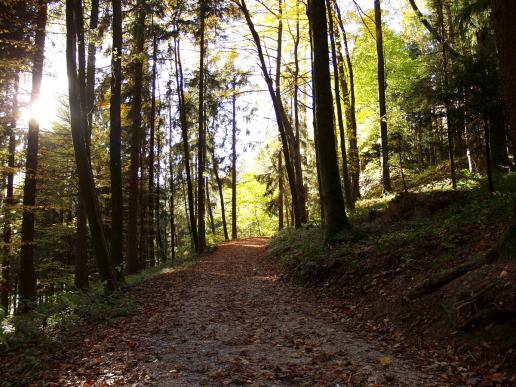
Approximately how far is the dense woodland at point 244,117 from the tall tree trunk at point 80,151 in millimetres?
29

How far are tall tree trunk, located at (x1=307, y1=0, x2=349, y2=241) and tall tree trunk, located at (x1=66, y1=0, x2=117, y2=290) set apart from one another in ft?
19.0

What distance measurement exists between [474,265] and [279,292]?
4.78m

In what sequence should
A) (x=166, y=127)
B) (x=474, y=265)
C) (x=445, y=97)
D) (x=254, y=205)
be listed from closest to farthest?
(x=474, y=265) < (x=445, y=97) < (x=166, y=127) < (x=254, y=205)

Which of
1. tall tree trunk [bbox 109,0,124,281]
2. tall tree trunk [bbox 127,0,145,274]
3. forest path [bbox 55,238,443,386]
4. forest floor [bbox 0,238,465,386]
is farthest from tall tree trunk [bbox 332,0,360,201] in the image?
forest floor [bbox 0,238,465,386]

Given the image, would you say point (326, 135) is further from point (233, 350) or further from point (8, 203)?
point (8, 203)

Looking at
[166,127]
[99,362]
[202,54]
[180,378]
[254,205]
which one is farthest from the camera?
[254,205]

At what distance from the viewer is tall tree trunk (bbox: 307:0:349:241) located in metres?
10.9

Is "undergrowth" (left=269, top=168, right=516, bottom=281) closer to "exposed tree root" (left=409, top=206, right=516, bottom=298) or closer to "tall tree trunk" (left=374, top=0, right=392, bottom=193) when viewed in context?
"exposed tree root" (left=409, top=206, right=516, bottom=298)

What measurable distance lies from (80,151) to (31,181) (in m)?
5.17

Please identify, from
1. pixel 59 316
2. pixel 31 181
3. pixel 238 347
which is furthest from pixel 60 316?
pixel 31 181

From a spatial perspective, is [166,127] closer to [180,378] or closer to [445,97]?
[445,97]

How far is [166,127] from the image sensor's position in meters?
29.0

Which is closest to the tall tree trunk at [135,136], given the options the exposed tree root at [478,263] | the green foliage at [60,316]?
the green foliage at [60,316]

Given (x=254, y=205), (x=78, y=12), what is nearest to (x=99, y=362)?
(x=78, y=12)
